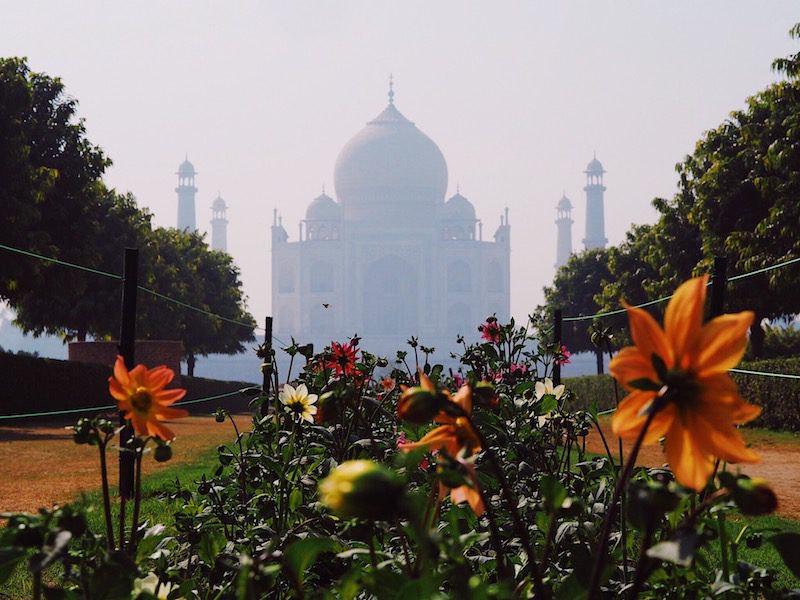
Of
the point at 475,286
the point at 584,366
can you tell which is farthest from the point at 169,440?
the point at 584,366

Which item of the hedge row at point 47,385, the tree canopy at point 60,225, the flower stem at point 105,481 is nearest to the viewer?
the flower stem at point 105,481

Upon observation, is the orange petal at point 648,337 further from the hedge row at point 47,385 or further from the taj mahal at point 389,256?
the taj mahal at point 389,256

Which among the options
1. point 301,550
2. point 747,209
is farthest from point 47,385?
point 301,550

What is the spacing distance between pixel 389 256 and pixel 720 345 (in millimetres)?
77083

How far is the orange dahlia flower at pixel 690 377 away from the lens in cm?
80

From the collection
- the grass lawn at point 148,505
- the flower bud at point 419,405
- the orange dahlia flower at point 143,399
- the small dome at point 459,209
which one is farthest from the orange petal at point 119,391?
the small dome at point 459,209

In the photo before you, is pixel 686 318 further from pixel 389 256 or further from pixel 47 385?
pixel 389 256

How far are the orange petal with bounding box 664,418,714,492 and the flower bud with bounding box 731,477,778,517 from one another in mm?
35

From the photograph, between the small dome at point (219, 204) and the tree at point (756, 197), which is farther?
the small dome at point (219, 204)

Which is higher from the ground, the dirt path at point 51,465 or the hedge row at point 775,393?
the hedge row at point 775,393

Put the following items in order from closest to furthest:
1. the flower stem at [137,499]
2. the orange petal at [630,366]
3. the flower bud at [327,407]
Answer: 1. the orange petal at [630,366]
2. the flower stem at [137,499]
3. the flower bud at [327,407]

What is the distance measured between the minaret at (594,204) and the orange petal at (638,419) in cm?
10334

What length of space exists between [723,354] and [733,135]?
19.4 m

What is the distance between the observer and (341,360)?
2875mm
